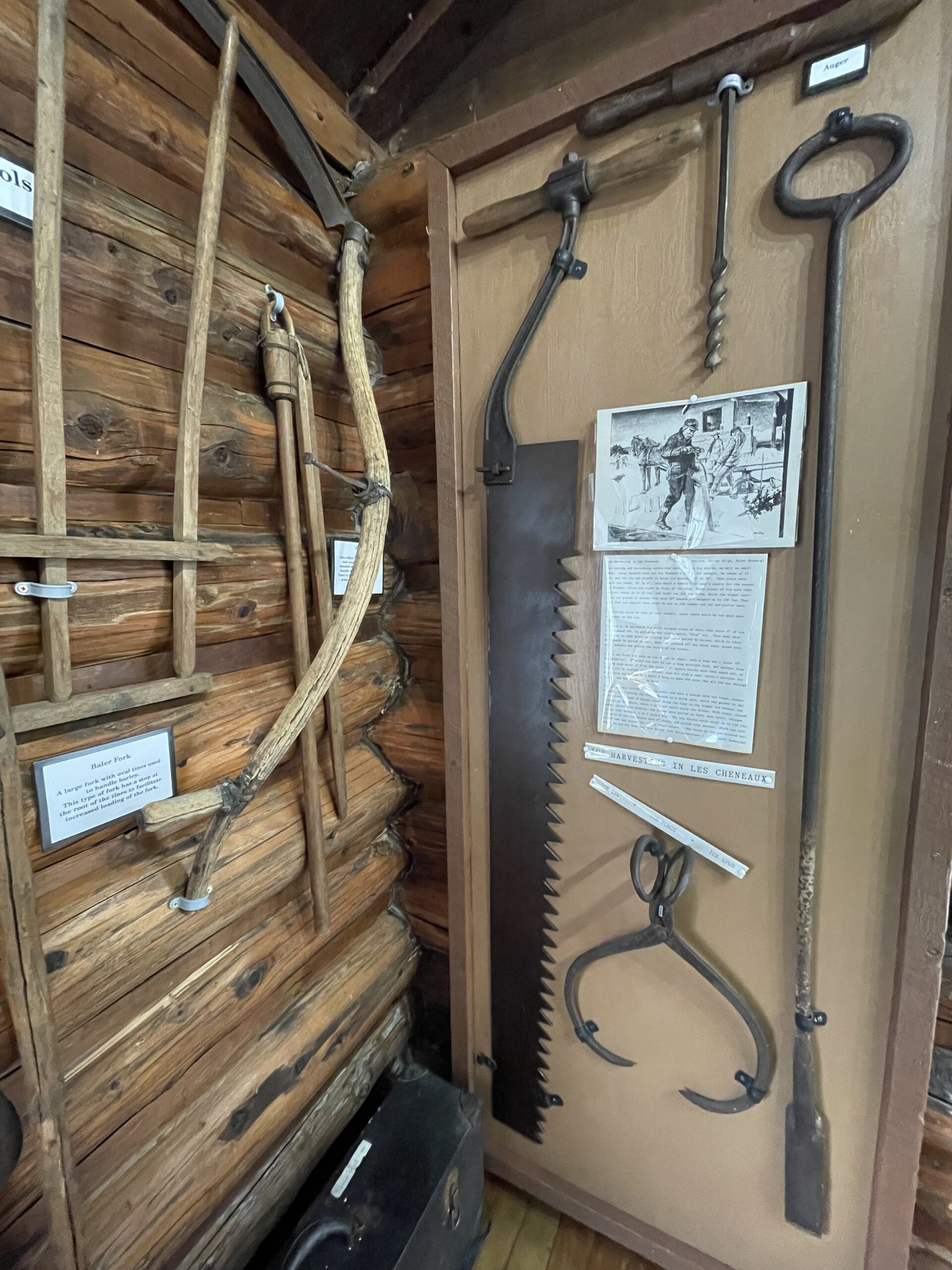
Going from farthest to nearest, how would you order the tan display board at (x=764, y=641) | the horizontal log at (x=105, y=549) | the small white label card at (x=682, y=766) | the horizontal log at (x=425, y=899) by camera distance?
1. the horizontal log at (x=425, y=899)
2. the small white label card at (x=682, y=766)
3. the tan display board at (x=764, y=641)
4. the horizontal log at (x=105, y=549)

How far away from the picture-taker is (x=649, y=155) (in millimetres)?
772

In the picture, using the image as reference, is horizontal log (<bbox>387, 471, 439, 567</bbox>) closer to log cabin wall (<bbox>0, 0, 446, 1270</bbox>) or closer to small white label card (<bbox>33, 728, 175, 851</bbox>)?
log cabin wall (<bbox>0, 0, 446, 1270</bbox>)

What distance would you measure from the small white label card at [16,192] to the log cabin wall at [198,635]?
28 mm

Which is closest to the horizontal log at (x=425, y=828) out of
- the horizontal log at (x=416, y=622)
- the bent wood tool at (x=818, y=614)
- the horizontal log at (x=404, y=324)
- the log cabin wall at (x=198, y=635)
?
the log cabin wall at (x=198, y=635)

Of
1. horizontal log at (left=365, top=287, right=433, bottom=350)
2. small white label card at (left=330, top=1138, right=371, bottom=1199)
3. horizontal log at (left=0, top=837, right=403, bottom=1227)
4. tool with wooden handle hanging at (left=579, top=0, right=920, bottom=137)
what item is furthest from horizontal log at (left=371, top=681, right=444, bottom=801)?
tool with wooden handle hanging at (left=579, top=0, right=920, bottom=137)

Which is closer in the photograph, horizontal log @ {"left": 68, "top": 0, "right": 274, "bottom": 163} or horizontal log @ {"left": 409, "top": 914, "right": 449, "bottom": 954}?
horizontal log @ {"left": 68, "top": 0, "right": 274, "bottom": 163}

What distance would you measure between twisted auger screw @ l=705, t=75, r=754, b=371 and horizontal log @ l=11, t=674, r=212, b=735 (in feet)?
3.04

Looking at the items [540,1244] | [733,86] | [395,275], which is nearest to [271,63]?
[395,275]

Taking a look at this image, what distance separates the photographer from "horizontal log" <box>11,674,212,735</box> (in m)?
0.61

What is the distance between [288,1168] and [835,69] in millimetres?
1961

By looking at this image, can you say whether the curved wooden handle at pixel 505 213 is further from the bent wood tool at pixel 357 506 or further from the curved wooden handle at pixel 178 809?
the curved wooden handle at pixel 178 809

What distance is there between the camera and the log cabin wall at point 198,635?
671 mm

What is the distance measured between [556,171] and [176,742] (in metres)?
1.10

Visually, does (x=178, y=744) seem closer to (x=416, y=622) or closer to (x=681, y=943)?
(x=416, y=622)
